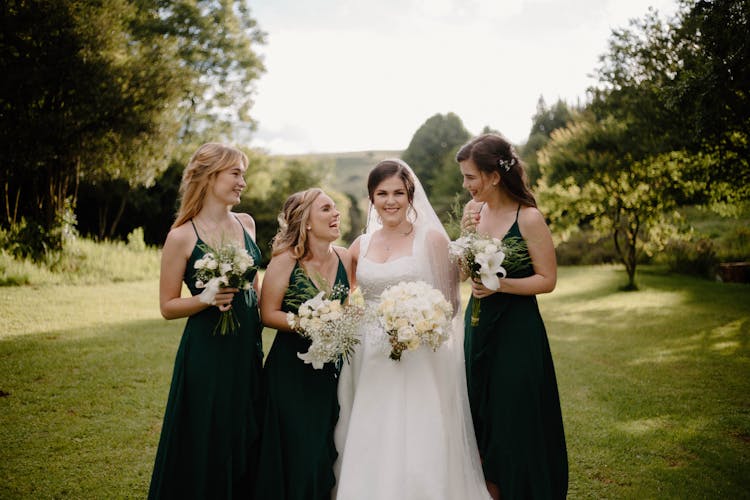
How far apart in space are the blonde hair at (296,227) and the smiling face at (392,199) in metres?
0.54

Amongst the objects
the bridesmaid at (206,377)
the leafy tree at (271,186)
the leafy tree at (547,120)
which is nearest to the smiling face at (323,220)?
the bridesmaid at (206,377)

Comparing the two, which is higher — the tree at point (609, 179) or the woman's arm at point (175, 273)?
the tree at point (609, 179)

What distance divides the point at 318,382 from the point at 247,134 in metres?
30.0

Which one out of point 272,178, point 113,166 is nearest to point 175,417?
point 113,166

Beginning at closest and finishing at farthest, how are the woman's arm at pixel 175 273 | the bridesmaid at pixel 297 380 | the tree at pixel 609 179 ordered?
the woman's arm at pixel 175 273 < the bridesmaid at pixel 297 380 < the tree at pixel 609 179

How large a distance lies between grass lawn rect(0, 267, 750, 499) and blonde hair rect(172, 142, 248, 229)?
3.01 metres

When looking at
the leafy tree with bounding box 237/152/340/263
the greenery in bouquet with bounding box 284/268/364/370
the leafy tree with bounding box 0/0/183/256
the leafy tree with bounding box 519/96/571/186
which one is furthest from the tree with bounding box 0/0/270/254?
the leafy tree with bounding box 519/96/571/186

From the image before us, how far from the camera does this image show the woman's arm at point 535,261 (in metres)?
3.88

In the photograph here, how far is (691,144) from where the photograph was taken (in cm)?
1277

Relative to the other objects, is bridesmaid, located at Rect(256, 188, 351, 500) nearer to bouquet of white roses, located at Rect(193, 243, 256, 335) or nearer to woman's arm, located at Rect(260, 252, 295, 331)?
woman's arm, located at Rect(260, 252, 295, 331)

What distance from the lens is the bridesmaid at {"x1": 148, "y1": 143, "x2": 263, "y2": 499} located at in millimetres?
3680

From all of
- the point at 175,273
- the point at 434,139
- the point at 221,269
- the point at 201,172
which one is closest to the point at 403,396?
the point at 221,269

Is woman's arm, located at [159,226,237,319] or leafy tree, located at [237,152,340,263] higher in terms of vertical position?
leafy tree, located at [237,152,340,263]

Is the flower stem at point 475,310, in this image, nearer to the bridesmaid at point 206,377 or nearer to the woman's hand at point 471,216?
the woman's hand at point 471,216
